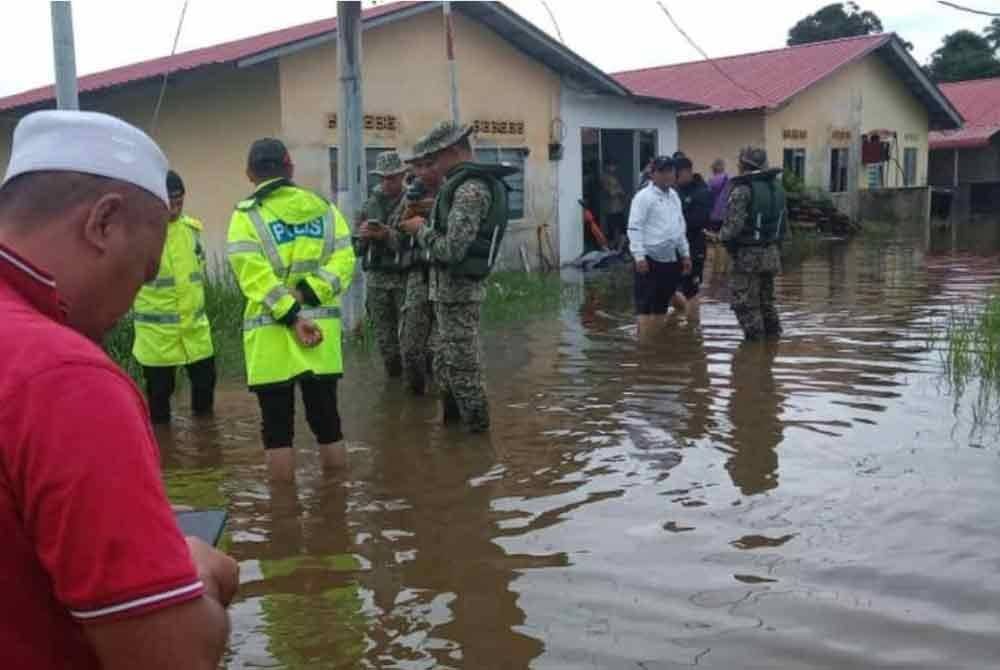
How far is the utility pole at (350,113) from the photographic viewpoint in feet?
30.7

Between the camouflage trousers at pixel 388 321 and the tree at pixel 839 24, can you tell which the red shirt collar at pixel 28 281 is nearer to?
the camouflage trousers at pixel 388 321

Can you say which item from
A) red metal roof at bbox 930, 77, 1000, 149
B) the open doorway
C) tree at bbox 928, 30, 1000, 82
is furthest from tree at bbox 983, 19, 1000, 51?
the open doorway

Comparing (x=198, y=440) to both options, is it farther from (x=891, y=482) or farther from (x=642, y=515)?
(x=891, y=482)

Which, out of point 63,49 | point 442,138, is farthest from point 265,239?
point 63,49

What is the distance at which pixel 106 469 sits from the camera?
4.03 ft

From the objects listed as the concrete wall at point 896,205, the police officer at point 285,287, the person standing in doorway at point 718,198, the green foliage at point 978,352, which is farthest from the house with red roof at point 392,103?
the concrete wall at point 896,205

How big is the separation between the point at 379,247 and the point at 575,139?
10379 millimetres

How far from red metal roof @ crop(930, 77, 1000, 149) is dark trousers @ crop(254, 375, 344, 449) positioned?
100 ft

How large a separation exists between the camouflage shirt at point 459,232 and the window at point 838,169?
22465 millimetres

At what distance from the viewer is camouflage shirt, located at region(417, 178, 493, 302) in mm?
5809

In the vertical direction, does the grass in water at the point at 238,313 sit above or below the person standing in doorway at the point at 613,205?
below

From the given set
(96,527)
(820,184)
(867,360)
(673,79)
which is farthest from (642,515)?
(673,79)

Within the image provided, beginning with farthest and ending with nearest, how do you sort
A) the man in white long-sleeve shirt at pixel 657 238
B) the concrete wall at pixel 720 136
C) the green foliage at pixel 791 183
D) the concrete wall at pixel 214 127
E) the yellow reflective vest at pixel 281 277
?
the concrete wall at pixel 720 136
the green foliage at pixel 791 183
the concrete wall at pixel 214 127
the man in white long-sleeve shirt at pixel 657 238
the yellow reflective vest at pixel 281 277

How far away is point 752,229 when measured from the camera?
30.0ft
